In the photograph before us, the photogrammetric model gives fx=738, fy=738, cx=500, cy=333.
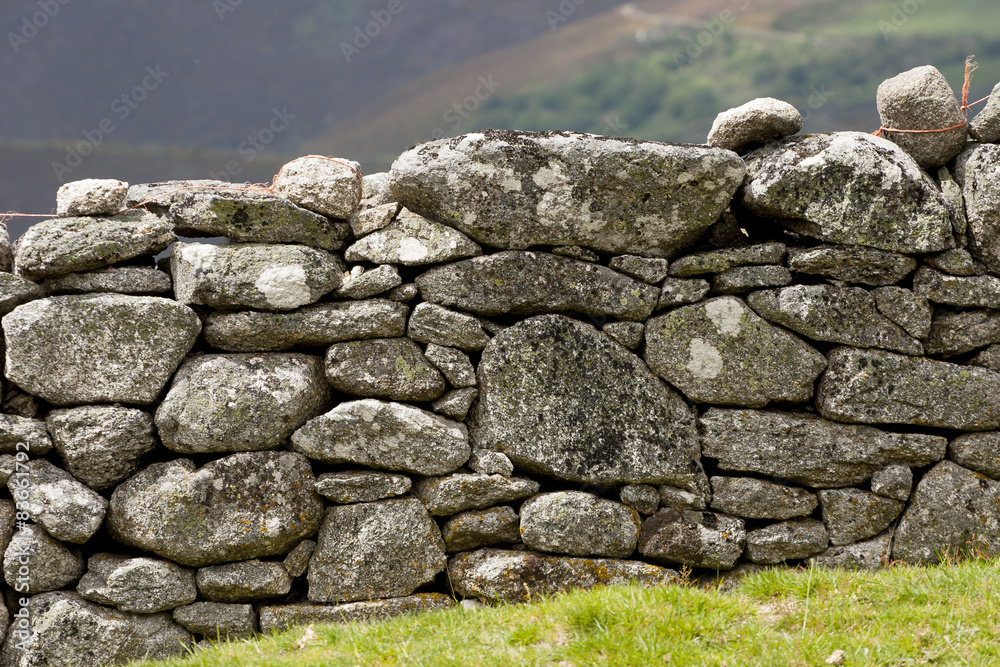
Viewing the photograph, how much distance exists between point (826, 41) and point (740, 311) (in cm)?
9076

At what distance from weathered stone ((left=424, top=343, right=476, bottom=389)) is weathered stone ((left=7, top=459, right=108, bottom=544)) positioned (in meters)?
2.51

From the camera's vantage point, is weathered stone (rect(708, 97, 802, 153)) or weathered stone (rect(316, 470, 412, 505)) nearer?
weathered stone (rect(316, 470, 412, 505))

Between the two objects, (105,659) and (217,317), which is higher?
(217,317)

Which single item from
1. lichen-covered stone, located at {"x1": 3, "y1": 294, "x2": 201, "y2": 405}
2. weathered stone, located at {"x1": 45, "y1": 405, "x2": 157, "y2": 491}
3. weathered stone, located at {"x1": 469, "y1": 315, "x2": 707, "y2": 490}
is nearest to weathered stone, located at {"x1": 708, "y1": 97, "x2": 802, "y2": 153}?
weathered stone, located at {"x1": 469, "y1": 315, "x2": 707, "y2": 490}

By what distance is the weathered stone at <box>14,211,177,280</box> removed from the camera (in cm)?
509

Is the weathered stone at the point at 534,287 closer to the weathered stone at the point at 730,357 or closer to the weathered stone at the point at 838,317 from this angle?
the weathered stone at the point at 730,357

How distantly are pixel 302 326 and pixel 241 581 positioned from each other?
1.82m

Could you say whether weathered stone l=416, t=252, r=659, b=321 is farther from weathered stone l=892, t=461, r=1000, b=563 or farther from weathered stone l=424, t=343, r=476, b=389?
weathered stone l=892, t=461, r=1000, b=563

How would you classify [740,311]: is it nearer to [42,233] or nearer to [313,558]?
[313,558]

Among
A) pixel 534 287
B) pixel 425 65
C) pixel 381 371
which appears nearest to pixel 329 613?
pixel 381 371

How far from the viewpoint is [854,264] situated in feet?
18.3

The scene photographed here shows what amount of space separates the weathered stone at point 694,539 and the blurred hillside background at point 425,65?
59294 millimetres

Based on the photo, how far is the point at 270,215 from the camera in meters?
5.51

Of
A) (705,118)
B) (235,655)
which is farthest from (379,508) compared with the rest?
(705,118)
